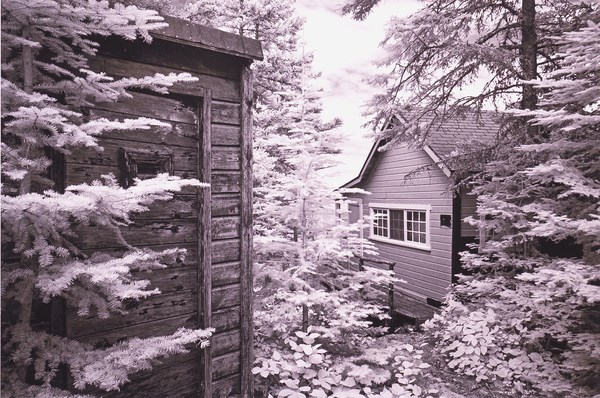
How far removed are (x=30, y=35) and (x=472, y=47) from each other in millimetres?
7340

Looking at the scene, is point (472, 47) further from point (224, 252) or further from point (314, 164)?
point (224, 252)

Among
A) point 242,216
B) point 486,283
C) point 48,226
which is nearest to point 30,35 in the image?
point 48,226

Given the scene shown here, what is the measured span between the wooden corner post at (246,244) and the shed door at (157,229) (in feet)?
1.86

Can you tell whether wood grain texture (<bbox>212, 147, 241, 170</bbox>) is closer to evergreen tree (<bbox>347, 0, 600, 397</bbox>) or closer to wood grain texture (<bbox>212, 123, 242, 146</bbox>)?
wood grain texture (<bbox>212, 123, 242, 146</bbox>)

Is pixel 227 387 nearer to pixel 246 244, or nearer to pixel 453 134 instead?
pixel 246 244

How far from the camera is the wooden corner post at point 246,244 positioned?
4418mm

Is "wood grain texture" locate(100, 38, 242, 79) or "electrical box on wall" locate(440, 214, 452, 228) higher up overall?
"wood grain texture" locate(100, 38, 242, 79)

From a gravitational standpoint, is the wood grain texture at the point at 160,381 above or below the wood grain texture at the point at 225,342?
below

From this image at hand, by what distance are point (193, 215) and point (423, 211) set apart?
9941 millimetres

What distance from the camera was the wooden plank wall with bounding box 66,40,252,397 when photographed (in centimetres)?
352

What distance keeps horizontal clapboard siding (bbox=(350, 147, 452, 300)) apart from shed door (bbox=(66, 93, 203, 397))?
7.82 meters

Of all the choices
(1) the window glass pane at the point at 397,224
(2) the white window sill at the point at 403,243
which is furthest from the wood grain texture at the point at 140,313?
(1) the window glass pane at the point at 397,224

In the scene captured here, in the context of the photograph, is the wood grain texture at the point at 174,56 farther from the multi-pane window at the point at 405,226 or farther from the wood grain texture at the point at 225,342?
the multi-pane window at the point at 405,226

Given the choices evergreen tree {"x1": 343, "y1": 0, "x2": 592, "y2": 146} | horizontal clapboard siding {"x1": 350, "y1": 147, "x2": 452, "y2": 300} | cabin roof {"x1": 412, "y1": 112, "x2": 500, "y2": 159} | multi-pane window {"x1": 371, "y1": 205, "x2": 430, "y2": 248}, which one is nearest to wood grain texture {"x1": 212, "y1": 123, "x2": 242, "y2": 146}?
evergreen tree {"x1": 343, "y1": 0, "x2": 592, "y2": 146}
